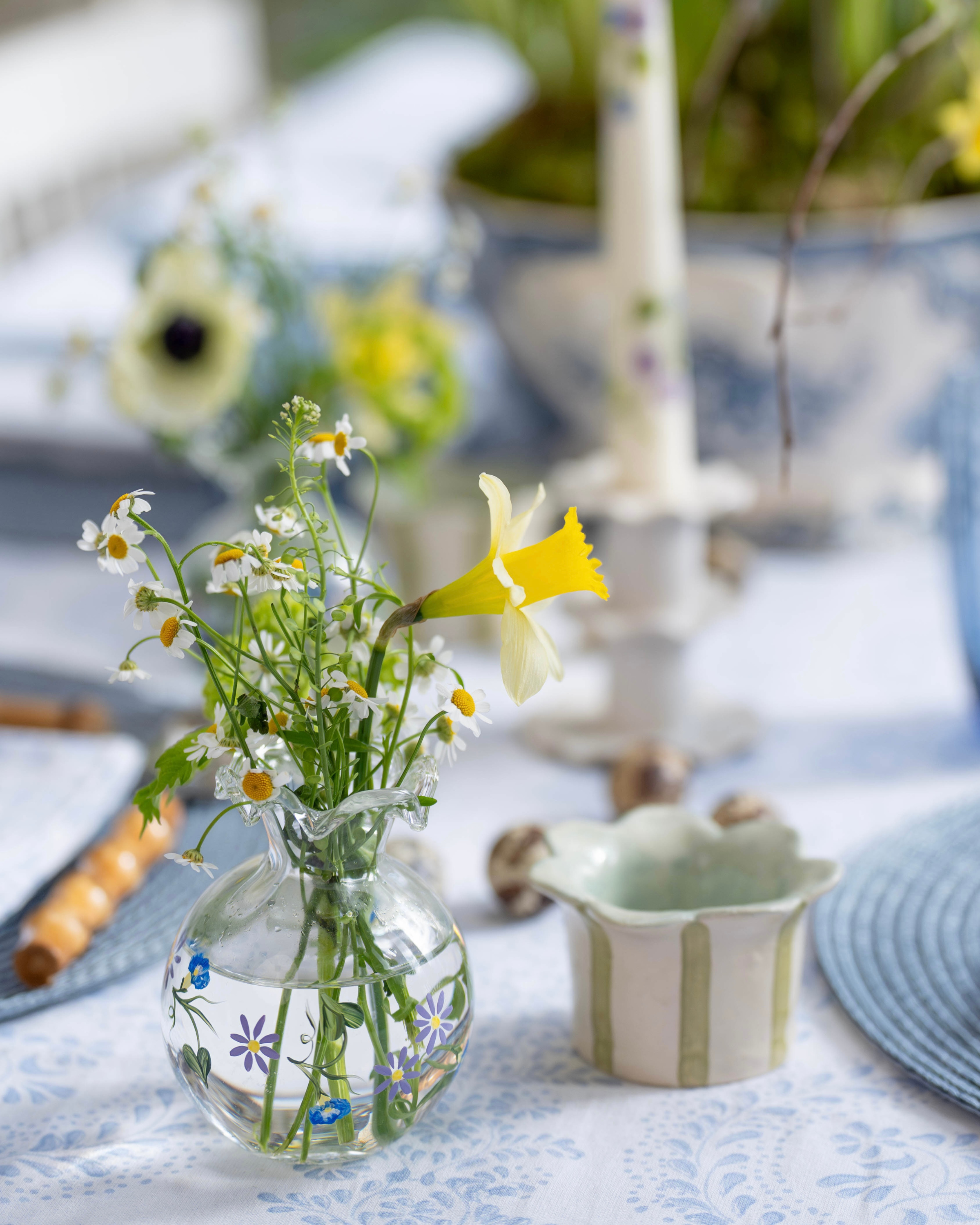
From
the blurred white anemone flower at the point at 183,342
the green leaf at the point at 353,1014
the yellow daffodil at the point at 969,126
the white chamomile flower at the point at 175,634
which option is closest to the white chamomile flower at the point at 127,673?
the white chamomile flower at the point at 175,634

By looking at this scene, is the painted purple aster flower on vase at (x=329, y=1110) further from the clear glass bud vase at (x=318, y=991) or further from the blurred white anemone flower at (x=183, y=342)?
the blurred white anemone flower at (x=183, y=342)

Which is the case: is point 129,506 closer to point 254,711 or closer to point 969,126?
point 254,711

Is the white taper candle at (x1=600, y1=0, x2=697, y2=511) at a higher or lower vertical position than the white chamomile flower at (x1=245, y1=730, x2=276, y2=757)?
higher

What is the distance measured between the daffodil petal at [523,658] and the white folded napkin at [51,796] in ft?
0.94

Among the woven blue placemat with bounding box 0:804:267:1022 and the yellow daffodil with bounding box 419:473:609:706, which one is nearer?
the yellow daffodil with bounding box 419:473:609:706

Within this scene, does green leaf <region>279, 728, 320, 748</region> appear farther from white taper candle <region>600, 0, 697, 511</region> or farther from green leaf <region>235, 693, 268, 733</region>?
white taper candle <region>600, 0, 697, 511</region>

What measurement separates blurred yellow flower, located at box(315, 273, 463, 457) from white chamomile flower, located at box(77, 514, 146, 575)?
452 millimetres

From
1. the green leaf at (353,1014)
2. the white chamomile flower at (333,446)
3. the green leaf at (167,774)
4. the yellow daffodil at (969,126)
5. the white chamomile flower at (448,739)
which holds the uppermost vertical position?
the yellow daffodil at (969,126)

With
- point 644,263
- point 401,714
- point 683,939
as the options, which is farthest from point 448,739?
point 644,263

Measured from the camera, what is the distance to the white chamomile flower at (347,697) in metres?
0.39

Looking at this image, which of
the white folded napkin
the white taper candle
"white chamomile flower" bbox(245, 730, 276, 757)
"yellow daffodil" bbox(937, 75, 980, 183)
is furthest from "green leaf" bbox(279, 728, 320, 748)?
"yellow daffodil" bbox(937, 75, 980, 183)

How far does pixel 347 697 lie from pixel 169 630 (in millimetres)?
53

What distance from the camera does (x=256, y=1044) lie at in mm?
408

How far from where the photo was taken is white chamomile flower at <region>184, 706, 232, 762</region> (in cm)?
39
